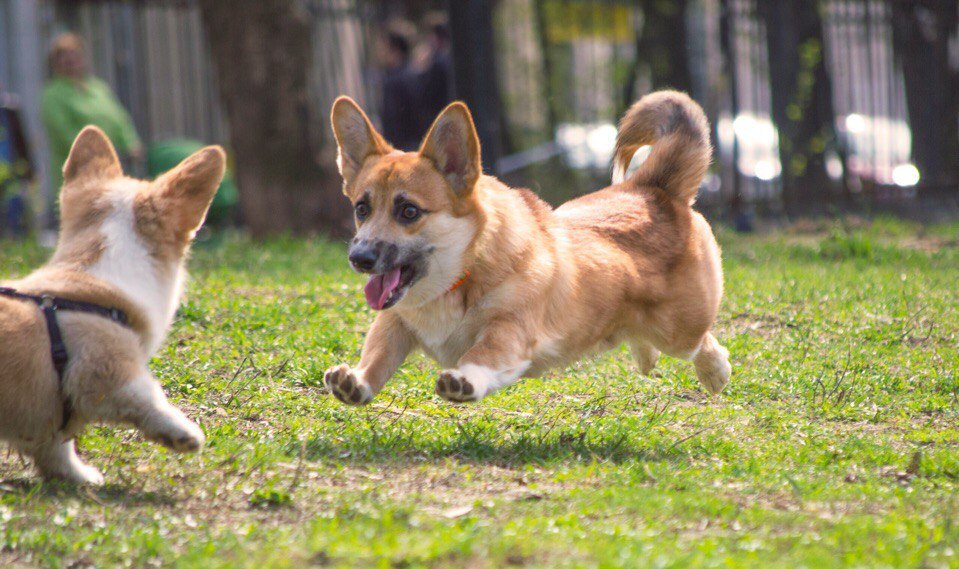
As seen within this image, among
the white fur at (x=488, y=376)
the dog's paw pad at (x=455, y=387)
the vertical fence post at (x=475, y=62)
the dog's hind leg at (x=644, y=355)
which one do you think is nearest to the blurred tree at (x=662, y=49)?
the vertical fence post at (x=475, y=62)

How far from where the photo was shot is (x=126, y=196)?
4.29 meters

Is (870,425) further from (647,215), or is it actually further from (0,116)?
(0,116)

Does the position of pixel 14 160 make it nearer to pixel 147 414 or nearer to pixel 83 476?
pixel 83 476

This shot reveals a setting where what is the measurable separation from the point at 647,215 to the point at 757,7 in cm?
897

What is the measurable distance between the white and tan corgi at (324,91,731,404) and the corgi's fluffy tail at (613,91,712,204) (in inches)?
17.2

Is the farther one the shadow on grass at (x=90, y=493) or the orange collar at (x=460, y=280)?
the orange collar at (x=460, y=280)

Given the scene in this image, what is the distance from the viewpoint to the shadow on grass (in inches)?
150

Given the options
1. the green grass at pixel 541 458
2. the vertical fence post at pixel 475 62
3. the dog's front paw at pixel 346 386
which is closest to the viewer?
the green grass at pixel 541 458

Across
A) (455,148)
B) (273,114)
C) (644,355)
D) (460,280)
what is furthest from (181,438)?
(273,114)

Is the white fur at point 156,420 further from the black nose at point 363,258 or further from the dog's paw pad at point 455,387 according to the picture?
the black nose at point 363,258

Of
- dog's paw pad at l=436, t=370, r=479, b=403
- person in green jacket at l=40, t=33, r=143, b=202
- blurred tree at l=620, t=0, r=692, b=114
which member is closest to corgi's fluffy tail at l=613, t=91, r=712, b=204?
dog's paw pad at l=436, t=370, r=479, b=403

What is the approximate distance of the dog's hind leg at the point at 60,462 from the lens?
400 cm

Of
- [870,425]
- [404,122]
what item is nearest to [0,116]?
[404,122]

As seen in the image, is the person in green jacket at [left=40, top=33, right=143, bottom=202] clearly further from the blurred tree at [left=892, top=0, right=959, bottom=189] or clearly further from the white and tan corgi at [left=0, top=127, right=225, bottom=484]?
the blurred tree at [left=892, top=0, right=959, bottom=189]
